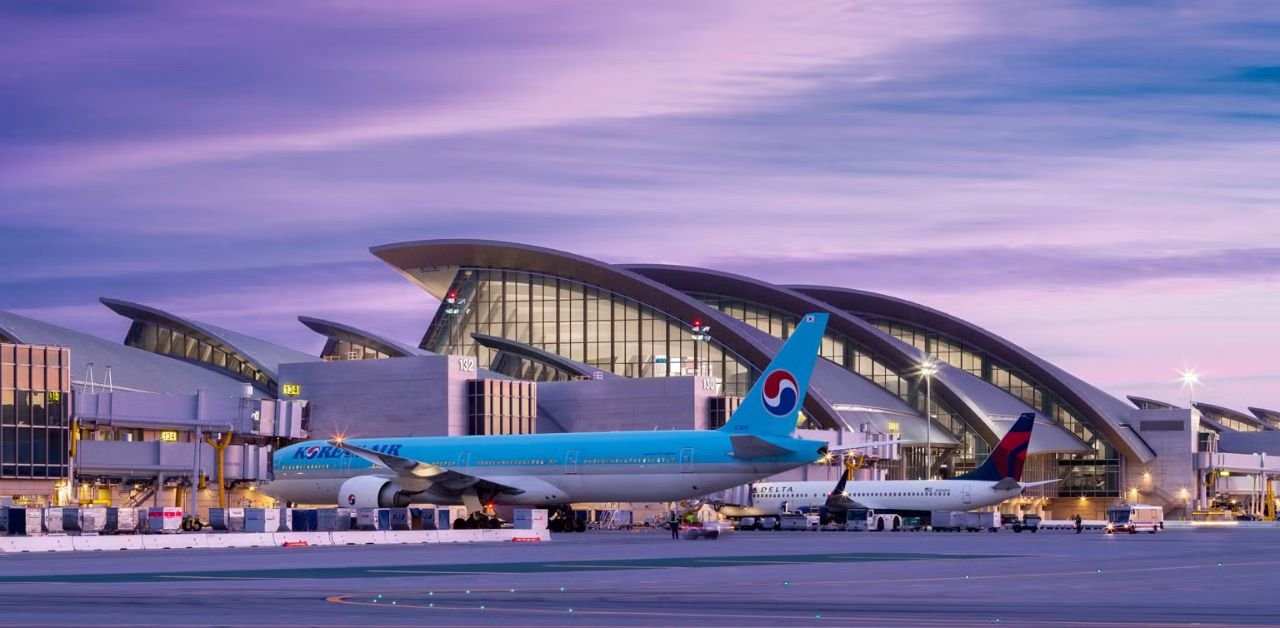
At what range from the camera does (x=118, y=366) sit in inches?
3487

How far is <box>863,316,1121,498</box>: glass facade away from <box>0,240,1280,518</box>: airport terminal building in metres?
0.16

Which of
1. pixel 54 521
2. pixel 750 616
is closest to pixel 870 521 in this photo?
pixel 54 521

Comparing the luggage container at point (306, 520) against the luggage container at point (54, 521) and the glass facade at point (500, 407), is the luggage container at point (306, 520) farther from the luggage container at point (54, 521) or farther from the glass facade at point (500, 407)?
the glass facade at point (500, 407)

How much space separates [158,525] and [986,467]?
144ft

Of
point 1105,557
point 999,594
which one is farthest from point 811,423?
point 999,594

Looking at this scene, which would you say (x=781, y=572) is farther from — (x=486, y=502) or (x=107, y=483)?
(x=107, y=483)

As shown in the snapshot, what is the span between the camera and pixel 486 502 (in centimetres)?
6969

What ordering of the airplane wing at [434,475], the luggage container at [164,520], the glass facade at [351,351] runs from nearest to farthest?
1. the luggage container at [164,520]
2. the airplane wing at [434,475]
3. the glass facade at [351,351]

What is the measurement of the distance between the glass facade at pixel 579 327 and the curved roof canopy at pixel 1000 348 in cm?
1664

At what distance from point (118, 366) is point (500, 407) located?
19986 mm

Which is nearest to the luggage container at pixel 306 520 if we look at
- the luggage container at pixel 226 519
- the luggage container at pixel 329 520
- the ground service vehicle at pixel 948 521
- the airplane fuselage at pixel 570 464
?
the luggage container at pixel 329 520

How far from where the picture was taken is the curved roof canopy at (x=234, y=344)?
102 m

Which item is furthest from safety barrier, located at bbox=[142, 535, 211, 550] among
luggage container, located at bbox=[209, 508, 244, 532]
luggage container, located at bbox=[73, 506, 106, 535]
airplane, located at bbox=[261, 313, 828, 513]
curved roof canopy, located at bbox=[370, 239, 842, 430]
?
curved roof canopy, located at bbox=[370, 239, 842, 430]

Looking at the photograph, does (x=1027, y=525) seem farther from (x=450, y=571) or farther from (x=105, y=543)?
(x=450, y=571)
